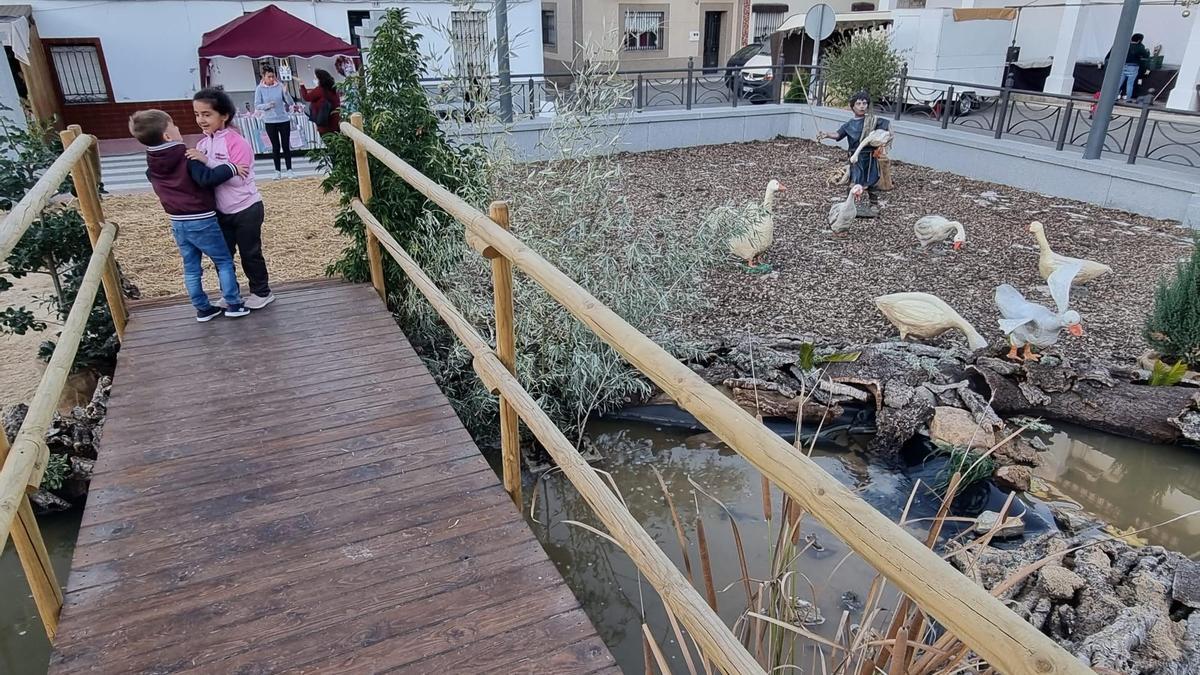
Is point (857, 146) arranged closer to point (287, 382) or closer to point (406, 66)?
point (406, 66)

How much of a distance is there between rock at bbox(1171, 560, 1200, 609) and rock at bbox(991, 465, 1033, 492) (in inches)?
36.2

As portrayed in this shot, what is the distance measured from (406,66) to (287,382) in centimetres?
215

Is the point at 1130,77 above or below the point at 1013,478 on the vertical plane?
above

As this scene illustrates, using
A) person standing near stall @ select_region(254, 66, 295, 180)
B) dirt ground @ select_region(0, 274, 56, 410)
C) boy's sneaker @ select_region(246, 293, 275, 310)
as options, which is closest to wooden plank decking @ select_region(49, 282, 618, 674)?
boy's sneaker @ select_region(246, 293, 275, 310)

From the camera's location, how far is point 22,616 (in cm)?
326

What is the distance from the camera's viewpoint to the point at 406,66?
14.9ft

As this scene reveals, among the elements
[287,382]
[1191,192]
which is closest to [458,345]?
[287,382]

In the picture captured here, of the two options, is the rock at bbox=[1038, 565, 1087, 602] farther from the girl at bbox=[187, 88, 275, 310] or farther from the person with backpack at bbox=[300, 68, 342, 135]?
the person with backpack at bbox=[300, 68, 342, 135]

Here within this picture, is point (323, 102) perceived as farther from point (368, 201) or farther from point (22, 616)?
point (22, 616)

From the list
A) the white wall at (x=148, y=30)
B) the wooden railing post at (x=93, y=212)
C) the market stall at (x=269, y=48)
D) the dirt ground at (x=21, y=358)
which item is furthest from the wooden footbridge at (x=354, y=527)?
the white wall at (x=148, y=30)

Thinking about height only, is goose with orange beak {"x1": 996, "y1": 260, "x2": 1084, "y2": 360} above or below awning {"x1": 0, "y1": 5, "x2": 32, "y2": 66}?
below

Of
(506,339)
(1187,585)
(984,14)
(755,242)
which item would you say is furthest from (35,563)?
(984,14)

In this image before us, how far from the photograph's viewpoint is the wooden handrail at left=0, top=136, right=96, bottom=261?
7.01 ft

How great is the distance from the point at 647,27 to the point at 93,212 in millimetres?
22062
